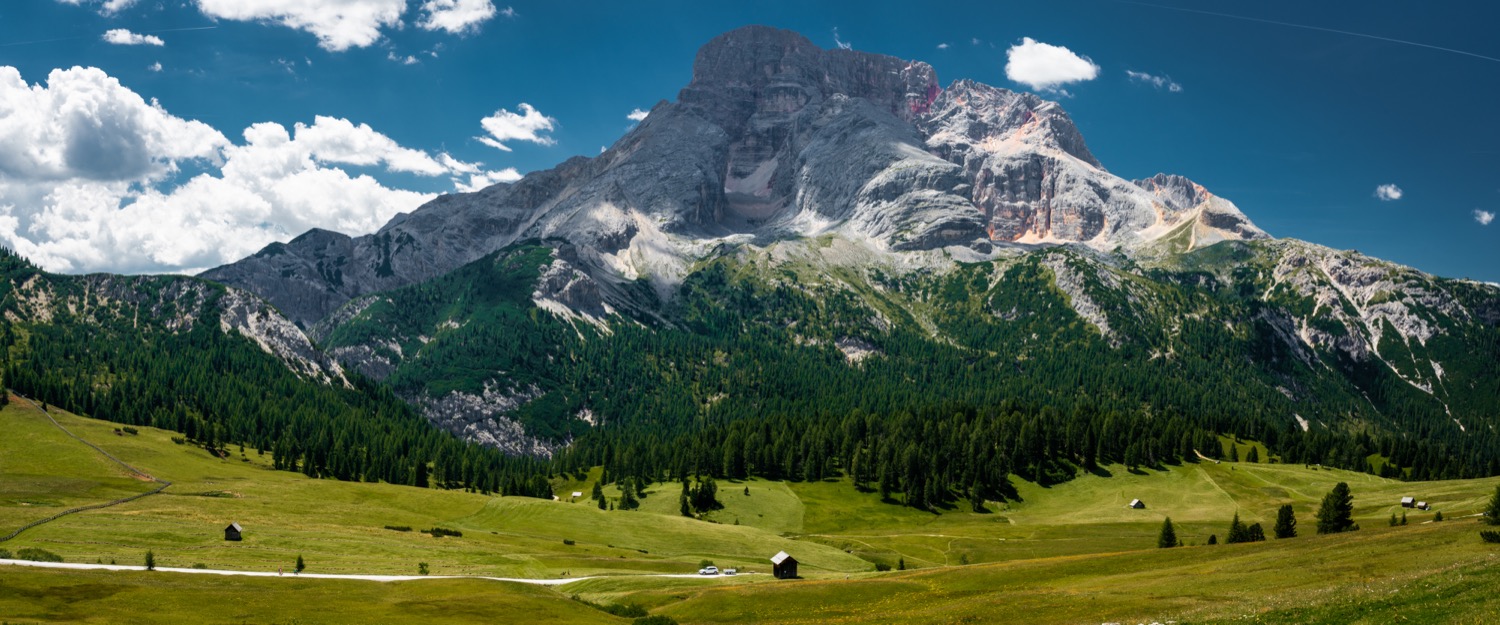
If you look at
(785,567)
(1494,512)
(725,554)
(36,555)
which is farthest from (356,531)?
(1494,512)

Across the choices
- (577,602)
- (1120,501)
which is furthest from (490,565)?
(1120,501)

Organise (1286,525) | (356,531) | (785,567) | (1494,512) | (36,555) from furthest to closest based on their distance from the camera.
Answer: (356,531)
(1286,525)
(785,567)
(36,555)
(1494,512)

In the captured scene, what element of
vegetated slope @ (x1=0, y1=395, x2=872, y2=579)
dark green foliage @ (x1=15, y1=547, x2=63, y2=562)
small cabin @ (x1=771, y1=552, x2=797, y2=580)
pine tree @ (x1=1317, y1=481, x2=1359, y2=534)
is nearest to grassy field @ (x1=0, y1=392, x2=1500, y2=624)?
vegetated slope @ (x1=0, y1=395, x2=872, y2=579)

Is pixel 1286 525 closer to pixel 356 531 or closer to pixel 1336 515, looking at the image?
pixel 1336 515

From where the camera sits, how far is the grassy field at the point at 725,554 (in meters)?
63.4

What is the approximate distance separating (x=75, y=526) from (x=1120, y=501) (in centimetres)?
17820

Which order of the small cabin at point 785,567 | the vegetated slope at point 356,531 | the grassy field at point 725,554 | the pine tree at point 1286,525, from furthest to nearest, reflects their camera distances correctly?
1. the pine tree at point 1286,525
2. the small cabin at point 785,567
3. the vegetated slope at point 356,531
4. the grassy field at point 725,554

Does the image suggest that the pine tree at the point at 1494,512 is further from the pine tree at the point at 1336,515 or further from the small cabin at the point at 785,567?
the small cabin at the point at 785,567

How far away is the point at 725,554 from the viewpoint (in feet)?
458

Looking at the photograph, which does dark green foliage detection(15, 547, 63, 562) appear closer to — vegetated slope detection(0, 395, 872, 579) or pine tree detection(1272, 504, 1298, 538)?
vegetated slope detection(0, 395, 872, 579)

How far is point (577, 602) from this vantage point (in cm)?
8975

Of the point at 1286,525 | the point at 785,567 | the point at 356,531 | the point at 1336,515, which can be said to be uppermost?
the point at 1336,515

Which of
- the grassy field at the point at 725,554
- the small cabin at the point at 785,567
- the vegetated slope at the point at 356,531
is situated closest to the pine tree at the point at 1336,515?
the grassy field at the point at 725,554

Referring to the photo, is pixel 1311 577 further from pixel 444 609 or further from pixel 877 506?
pixel 877 506
